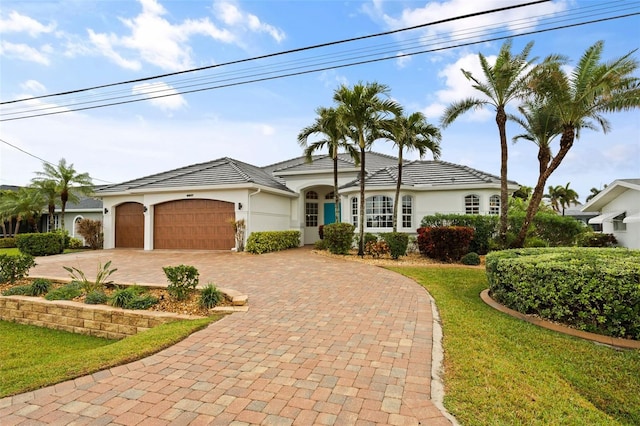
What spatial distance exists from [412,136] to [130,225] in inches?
633

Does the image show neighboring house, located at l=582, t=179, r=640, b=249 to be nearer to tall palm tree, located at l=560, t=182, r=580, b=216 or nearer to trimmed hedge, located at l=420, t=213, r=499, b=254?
trimmed hedge, located at l=420, t=213, r=499, b=254

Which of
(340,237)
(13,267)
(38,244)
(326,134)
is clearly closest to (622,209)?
(340,237)

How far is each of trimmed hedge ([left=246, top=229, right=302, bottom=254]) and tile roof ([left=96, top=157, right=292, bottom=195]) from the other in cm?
264

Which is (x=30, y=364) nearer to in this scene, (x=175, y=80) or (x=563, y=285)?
(x=563, y=285)

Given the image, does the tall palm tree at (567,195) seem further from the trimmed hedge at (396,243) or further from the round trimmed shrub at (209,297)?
the round trimmed shrub at (209,297)

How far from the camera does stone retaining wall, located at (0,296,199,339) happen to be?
599cm

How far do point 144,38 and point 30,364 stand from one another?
10267 mm

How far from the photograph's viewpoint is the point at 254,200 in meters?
16.5

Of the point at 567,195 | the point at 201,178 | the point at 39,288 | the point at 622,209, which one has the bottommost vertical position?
the point at 39,288

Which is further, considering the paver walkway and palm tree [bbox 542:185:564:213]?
palm tree [bbox 542:185:564:213]

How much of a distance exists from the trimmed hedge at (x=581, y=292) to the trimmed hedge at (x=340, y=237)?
27.2 ft

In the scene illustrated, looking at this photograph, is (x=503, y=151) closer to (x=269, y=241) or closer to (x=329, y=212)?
(x=269, y=241)

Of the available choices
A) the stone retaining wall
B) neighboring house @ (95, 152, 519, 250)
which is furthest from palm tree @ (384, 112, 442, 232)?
the stone retaining wall

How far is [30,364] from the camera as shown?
4863mm
